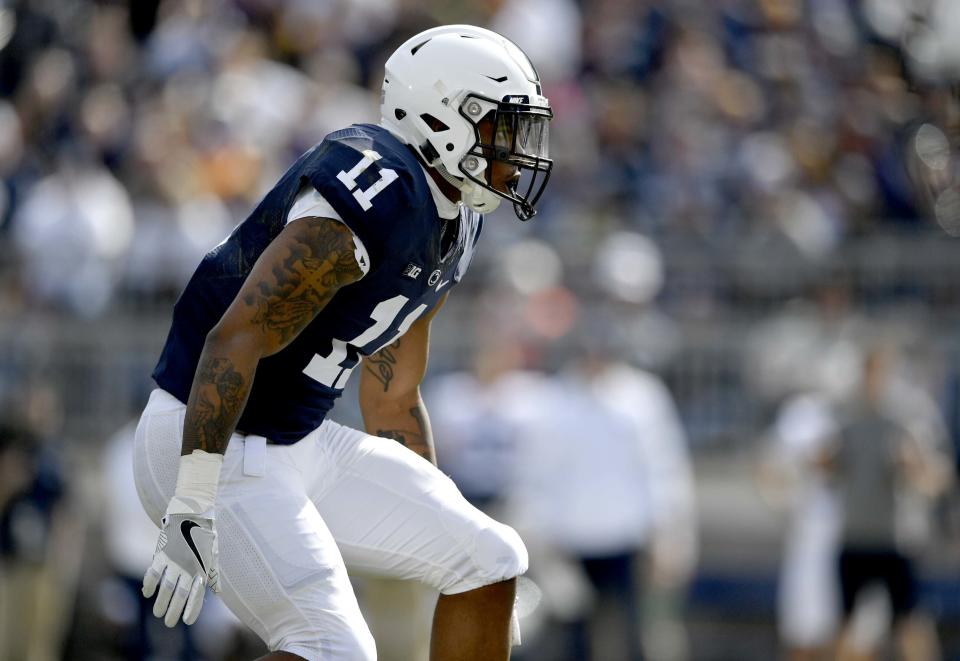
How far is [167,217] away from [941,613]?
5.15 metres

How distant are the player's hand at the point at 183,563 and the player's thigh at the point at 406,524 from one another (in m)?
0.58

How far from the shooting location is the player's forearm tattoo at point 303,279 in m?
3.87

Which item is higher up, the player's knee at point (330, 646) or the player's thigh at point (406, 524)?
Result: the player's thigh at point (406, 524)

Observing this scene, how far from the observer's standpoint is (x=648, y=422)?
8883 millimetres

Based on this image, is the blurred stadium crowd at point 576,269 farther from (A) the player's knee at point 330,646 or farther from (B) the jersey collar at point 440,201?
(A) the player's knee at point 330,646

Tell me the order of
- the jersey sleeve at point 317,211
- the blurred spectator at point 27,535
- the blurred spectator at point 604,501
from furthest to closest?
the blurred spectator at point 27,535
the blurred spectator at point 604,501
the jersey sleeve at point 317,211

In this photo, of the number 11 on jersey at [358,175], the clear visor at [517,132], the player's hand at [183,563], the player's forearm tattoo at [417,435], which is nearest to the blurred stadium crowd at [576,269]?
the player's forearm tattoo at [417,435]

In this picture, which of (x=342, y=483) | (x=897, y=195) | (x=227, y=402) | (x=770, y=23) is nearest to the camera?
(x=227, y=402)

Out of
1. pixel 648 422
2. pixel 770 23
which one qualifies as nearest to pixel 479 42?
pixel 648 422

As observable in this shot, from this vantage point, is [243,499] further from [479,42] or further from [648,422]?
[648,422]

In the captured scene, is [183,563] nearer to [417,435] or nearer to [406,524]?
[406,524]

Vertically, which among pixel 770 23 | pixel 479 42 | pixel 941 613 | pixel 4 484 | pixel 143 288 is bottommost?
pixel 941 613

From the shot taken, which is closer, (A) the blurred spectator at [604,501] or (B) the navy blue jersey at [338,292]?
(B) the navy blue jersey at [338,292]

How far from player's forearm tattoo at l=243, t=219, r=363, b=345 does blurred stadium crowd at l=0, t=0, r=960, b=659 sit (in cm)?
484
